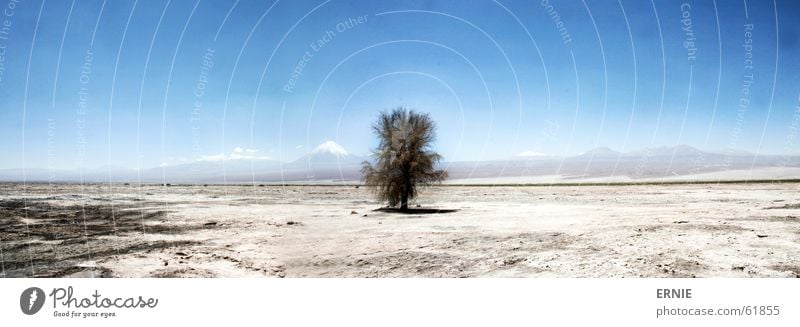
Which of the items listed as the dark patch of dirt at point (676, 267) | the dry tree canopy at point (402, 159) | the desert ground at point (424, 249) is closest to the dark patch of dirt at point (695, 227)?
the desert ground at point (424, 249)

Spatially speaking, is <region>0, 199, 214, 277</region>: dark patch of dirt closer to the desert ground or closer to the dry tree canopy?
the desert ground

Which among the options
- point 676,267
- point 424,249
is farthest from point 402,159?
point 676,267

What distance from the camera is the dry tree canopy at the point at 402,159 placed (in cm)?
3266

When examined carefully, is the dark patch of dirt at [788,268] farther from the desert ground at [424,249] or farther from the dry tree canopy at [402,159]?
the dry tree canopy at [402,159]

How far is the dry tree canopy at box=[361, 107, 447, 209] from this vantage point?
32656 millimetres

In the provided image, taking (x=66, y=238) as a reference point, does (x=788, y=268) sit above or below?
below

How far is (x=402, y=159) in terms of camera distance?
32812 mm
